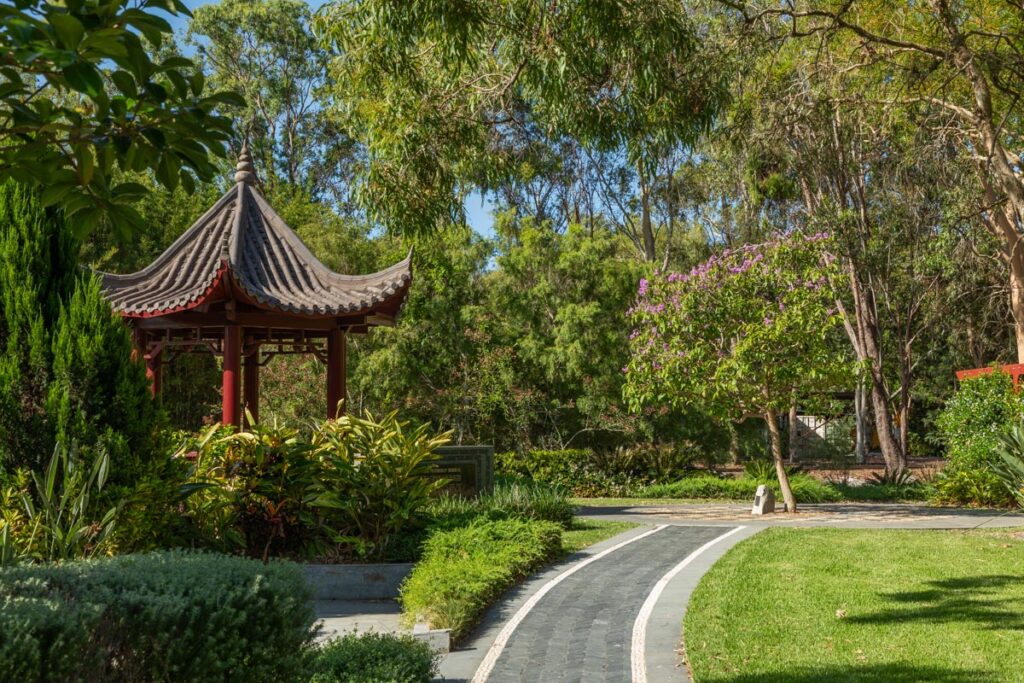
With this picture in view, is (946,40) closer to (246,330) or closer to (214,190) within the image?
(246,330)

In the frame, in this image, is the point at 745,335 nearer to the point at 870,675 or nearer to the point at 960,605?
the point at 960,605

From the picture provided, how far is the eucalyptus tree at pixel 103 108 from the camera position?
9.32 ft

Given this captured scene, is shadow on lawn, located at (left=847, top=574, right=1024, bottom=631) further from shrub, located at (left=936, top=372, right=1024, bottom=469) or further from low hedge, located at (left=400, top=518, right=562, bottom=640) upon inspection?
shrub, located at (left=936, top=372, right=1024, bottom=469)

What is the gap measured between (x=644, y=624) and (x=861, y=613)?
1.91 meters

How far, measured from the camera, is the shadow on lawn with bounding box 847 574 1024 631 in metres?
7.72

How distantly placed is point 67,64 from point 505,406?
2103 centimetres

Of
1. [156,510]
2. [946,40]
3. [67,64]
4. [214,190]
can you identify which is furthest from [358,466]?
[214,190]

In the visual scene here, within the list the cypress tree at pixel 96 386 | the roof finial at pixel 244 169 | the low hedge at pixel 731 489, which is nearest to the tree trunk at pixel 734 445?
the low hedge at pixel 731 489

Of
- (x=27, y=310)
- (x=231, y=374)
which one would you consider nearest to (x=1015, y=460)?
(x=231, y=374)

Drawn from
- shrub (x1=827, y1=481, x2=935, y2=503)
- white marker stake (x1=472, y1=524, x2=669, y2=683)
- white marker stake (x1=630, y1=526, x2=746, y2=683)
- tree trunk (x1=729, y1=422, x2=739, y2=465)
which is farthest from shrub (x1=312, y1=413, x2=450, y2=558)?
tree trunk (x1=729, y1=422, x2=739, y2=465)

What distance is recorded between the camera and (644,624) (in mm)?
7699

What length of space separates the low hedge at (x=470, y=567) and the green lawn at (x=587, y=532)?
2.11 feet

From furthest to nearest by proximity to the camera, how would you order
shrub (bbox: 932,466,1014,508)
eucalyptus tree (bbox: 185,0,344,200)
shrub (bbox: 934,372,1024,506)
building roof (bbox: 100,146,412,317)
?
eucalyptus tree (bbox: 185,0,344,200), shrub (bbox: 932,466,1014,508), shrub (bbox: 934,372,1024,506), building roof (bbox: 100,146,412,317)

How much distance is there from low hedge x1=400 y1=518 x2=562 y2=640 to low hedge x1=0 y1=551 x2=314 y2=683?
2.90 meters
